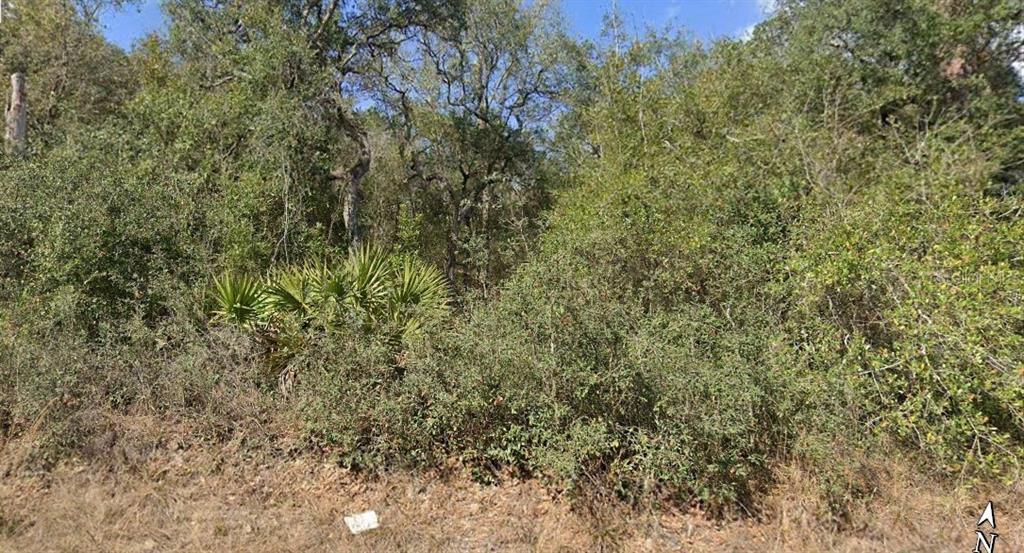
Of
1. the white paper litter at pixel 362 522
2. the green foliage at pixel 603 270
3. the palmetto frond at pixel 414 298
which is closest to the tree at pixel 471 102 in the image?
the green foliage at pixel 603 270

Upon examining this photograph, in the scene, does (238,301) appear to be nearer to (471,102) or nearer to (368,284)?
(368,284)

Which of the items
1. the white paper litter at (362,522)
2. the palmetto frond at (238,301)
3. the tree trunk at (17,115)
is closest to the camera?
the white paper litter at (362,522)

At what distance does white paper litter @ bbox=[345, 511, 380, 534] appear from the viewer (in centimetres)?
368

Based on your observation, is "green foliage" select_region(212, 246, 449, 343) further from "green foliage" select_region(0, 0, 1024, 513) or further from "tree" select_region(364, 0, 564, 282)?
"tree" select_region(364, 0, 564, 282)

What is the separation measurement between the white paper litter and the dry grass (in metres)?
0.07

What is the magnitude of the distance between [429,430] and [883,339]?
4473mm

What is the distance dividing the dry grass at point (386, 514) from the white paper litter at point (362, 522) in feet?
0.23

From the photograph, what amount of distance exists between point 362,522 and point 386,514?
0.19 meters

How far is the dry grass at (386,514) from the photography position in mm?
3480

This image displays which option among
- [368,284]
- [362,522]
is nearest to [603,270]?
[368,284]

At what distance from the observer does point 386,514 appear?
387 cm

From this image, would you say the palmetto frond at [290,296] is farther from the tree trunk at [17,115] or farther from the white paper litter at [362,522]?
the tree trunk at [17,115]

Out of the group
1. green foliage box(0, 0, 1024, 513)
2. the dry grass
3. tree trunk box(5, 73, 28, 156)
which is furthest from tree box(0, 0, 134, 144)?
the dry grass

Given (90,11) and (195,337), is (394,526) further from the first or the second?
(90,11)
